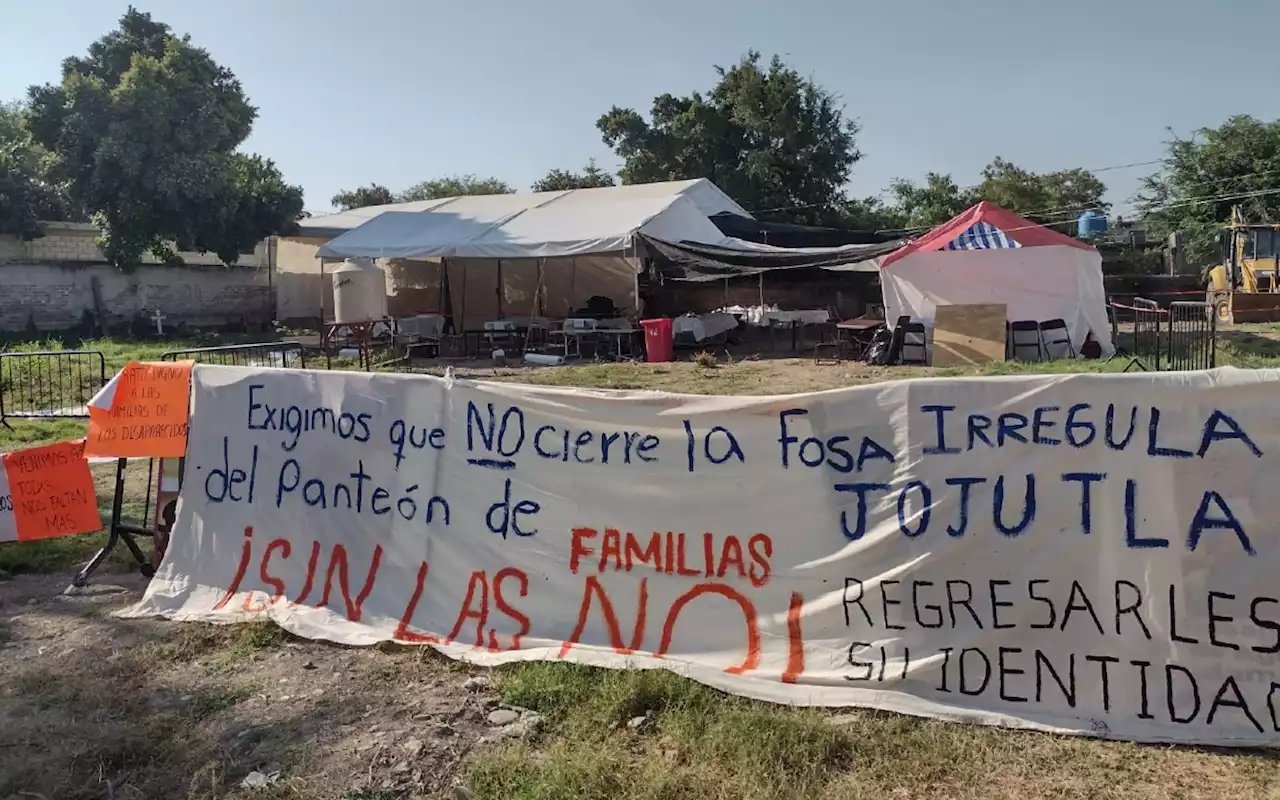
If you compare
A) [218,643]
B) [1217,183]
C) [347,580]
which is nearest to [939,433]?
[347,580]

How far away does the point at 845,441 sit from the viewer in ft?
13.2

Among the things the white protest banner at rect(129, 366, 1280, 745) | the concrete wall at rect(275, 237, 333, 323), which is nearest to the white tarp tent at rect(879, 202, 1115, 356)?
the white protest banner at rect(129, 366, 1280, 745)

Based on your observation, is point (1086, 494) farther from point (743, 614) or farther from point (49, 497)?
point (49, 497)

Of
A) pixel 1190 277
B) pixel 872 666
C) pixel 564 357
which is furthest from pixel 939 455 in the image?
pixel 1190 277

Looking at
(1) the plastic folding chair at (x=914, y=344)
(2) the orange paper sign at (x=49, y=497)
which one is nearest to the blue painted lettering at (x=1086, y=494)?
(2) the orange paper sign at (x=49, y=497)

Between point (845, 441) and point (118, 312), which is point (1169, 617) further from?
point (118, 312)

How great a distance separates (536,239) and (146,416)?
1597 centimetres

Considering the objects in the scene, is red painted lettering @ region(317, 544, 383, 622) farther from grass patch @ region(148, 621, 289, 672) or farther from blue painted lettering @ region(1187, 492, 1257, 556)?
blue painted lettering @ region(1187, 492, 1257, 556)

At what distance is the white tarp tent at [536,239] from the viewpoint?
69.3 feet

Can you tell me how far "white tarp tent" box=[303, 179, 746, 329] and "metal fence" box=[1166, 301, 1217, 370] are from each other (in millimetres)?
10392

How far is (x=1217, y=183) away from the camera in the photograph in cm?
3662

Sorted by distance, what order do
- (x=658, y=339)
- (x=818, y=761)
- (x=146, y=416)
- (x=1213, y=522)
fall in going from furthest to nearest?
(x=658, y=339), (x=146, y=416), (x=1213, y=522), (x=818, y=761)

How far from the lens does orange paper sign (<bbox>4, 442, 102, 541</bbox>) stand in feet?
20.5

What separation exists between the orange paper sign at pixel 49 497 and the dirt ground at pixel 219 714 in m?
1.25
